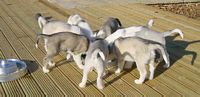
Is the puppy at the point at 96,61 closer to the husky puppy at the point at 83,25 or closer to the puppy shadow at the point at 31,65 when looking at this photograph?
the husky puppy at the point at 83,25

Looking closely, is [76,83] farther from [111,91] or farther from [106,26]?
[106,26]

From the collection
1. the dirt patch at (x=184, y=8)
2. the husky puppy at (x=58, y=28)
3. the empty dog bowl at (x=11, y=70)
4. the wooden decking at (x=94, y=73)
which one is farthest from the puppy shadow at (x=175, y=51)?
the dirt patch at (x=184, y=8)

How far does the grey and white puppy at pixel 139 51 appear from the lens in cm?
410

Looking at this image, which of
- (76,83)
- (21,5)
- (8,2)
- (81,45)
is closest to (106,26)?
(81,45)

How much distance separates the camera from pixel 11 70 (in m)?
4.39

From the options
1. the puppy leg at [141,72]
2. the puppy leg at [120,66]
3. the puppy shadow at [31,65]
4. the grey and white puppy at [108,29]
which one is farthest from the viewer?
the grey and white puppy at [108,29]

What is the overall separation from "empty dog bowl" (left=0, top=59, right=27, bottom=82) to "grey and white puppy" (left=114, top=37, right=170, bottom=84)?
3.86 feet

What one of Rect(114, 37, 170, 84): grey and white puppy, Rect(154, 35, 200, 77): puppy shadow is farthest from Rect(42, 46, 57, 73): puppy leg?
Rect(154, 35, 200, 77): puppy shadow

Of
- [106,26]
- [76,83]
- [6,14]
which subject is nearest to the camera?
[76,83]

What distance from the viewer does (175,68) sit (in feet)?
15.9

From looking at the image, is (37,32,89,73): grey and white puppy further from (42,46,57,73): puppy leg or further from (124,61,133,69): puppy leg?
(124,61,133,69): puppy leg

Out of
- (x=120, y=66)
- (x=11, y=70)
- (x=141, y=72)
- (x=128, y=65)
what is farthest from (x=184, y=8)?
(x=11, y=70)

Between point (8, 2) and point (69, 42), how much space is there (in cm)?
612

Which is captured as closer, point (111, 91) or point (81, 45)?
point (111, 91)
